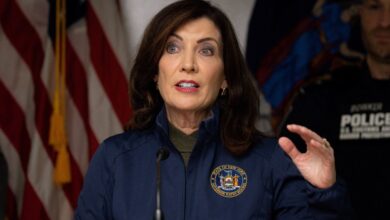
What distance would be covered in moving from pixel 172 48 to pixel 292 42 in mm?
1599

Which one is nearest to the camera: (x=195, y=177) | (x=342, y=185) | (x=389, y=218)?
(x=342, y=185)

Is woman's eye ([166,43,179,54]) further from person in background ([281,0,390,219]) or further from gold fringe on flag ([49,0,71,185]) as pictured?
person in background ([281,0,390,219])

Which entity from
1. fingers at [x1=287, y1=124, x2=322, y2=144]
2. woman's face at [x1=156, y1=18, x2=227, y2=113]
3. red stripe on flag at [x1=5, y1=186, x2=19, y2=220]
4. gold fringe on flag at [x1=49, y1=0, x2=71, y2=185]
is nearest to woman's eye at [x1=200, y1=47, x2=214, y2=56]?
woman's face at [x1=156, y1=18, x2=227, y2=113]

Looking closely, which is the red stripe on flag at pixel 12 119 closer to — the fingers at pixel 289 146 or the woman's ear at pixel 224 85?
the woman's ear at pixel 224 85

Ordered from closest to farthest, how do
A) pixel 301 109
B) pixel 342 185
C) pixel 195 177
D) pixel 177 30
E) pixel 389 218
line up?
pixel 342 185, pixel 195 177, pixel 177 30, pixel 389 218, pixel 301 109

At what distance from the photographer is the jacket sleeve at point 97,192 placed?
1.79 meters

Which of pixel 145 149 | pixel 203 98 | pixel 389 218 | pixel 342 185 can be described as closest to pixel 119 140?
pixel 145 149

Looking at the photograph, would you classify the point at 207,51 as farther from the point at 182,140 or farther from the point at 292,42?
the point at 292,42

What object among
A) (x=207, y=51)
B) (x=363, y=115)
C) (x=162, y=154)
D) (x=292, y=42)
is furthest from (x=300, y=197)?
(x=292, y=42)

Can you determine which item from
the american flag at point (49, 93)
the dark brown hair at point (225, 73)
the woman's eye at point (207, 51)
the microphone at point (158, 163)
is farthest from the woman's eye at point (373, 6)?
the microphone at point (158, 163)

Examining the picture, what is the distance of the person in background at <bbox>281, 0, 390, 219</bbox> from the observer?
301 centimetres

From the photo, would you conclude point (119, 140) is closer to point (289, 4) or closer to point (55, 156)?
point (55, 156)

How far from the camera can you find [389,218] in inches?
115

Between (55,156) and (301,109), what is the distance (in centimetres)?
112
